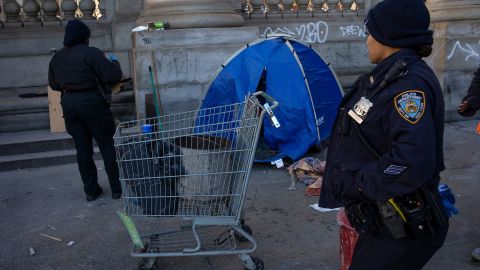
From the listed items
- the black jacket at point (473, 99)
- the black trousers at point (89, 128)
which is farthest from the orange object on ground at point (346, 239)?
the black trousers at point (89, 128)

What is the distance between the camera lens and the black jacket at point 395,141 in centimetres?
194

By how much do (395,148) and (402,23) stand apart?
0.52 m

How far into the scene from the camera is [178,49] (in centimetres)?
720

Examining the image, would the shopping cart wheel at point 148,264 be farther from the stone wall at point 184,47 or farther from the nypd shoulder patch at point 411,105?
the stone wall at point 184,47

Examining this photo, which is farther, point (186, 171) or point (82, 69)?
point (82, 69)

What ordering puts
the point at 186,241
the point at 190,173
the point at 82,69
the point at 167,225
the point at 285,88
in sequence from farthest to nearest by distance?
the point at 285,88, the point at 82,69, the point at 167,225, the point at 186,241, the point at 190,173

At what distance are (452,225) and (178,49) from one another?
438 centimetres

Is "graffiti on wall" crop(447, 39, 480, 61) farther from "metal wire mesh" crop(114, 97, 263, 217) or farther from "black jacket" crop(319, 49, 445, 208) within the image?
"black jacket" crop(319, 49, 445, 208)

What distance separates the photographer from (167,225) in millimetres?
4801

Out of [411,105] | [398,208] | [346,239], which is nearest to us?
[411,105]

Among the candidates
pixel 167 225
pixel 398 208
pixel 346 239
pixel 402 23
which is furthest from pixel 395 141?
pixel 167 225

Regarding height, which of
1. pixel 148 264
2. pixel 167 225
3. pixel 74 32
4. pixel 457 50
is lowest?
pixel 167 225

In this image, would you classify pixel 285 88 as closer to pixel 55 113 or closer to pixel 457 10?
pixel 55 113

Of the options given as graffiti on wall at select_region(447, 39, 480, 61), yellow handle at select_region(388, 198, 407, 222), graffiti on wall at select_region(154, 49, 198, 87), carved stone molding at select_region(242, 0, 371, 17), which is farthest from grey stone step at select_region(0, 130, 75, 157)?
graffiti on wall at select_region(447, 39, 480, 61)
